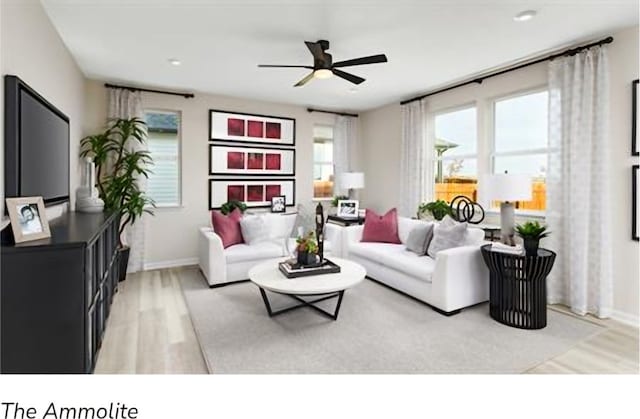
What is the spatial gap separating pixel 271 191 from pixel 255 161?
560 millimetres

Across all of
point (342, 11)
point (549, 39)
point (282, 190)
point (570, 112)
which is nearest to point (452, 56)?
point (549, 39)

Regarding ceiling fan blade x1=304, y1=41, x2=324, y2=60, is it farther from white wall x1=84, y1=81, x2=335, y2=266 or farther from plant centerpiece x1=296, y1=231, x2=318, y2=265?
white wall x1=84, y1=81, x2=335, y2=266

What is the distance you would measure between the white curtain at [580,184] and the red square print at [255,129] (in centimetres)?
387

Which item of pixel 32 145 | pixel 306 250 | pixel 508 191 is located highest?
pixel 32 145

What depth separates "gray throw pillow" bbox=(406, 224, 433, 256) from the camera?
3.68 m

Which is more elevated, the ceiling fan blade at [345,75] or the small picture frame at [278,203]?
the ceiling fan blade at [345,75]

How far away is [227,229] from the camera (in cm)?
418

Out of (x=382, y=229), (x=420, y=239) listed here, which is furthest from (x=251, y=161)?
(x=420, y=239)

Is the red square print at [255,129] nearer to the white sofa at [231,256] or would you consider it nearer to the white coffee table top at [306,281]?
the white sofa at [231,256]

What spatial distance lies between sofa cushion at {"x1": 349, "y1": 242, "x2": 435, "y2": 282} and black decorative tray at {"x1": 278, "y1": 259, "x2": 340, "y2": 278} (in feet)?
2.67

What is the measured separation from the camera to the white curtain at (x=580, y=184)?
9.78 ft

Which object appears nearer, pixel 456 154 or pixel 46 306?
pixel 46 306

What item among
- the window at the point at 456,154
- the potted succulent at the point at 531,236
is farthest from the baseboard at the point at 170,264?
the potted succulent at the point at 531,236

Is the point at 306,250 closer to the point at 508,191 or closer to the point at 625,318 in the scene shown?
the point at 508,191
